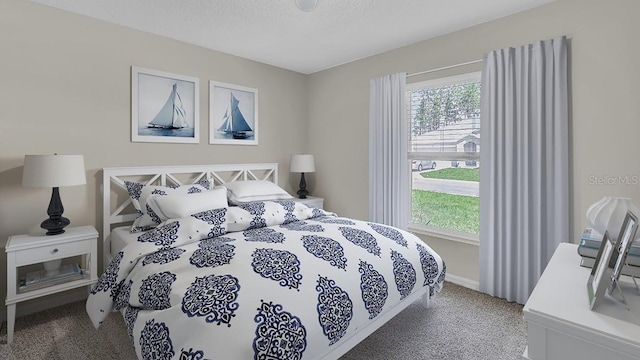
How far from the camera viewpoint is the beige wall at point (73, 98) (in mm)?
2432

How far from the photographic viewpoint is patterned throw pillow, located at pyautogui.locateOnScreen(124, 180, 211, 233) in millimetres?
2639

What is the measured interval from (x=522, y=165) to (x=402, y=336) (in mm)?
1662

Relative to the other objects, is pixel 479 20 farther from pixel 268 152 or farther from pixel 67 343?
pixel 67 343

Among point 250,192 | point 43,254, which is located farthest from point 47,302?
point 250,192

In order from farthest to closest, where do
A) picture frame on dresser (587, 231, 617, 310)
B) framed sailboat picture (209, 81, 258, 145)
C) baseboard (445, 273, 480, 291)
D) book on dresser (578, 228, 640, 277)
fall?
framed sailboat picture (209, 81, 258, 145) → baseboard (445, 273, 480, 291) → book on dresser (578, 228, 640, 277) → picture frame on dresser (587, 231, 617, 310)

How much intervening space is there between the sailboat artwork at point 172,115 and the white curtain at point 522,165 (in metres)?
2.95

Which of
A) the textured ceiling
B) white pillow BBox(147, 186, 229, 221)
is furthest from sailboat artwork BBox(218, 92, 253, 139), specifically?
white pillow BBox(147, 186, 229, 221)

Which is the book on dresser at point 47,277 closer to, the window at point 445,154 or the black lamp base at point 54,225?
the black lamp base at point 54,225

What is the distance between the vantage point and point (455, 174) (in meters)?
3.17

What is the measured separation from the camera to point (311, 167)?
4113 mm

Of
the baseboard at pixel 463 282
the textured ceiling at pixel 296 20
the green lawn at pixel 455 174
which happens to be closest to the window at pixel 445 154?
the green lawn at pixel 455 174

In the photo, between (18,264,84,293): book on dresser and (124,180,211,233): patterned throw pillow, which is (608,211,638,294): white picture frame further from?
(18,264,84,293): book on dresser

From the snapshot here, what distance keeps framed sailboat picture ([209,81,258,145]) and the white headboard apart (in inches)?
13.2

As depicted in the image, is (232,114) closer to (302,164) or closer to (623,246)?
(302,164)
